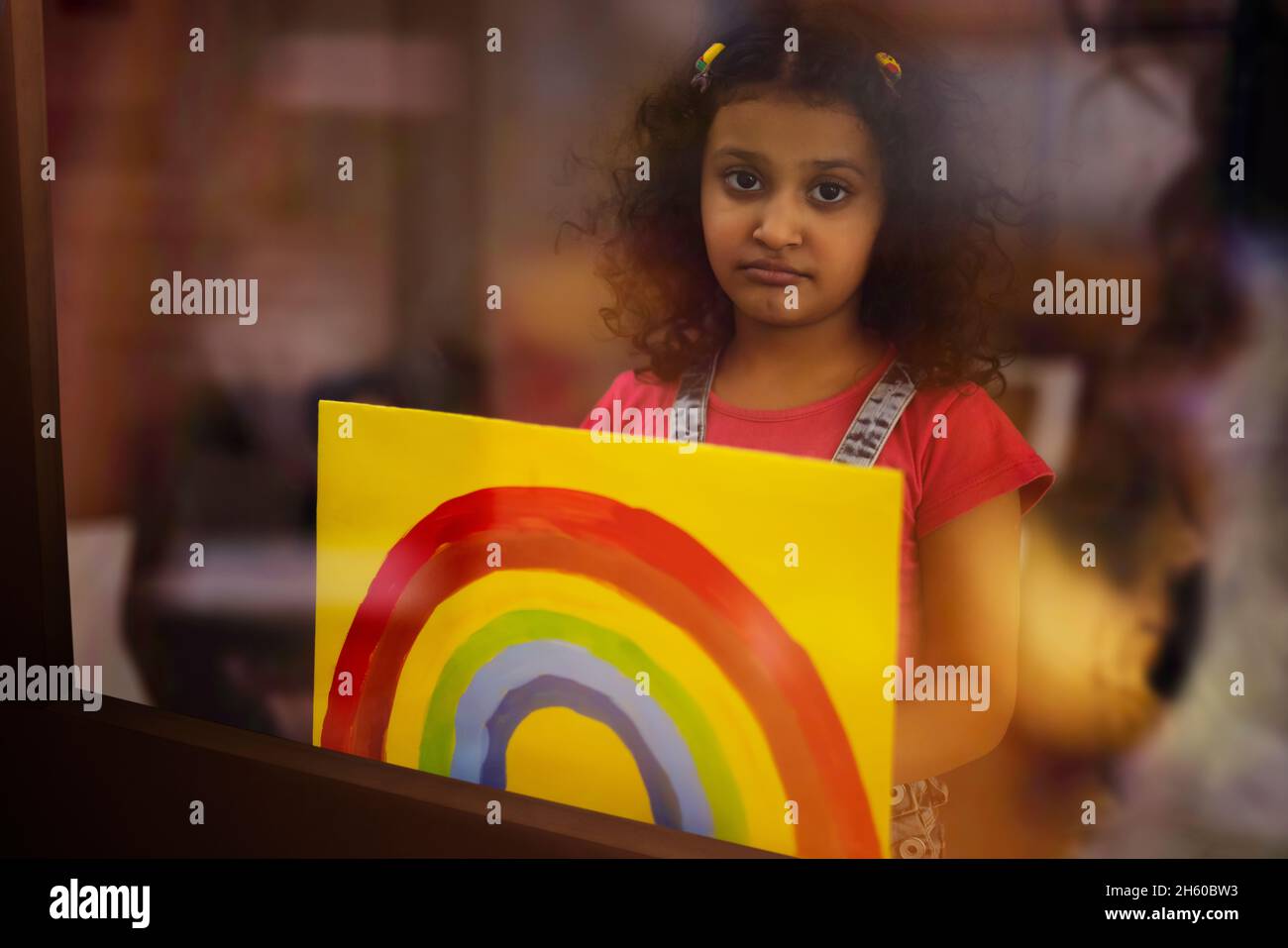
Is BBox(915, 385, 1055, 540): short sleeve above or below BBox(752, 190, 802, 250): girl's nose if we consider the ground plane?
below

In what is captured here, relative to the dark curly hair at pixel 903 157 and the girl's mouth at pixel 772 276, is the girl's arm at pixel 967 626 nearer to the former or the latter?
the dark curly hair at pixel 903 157

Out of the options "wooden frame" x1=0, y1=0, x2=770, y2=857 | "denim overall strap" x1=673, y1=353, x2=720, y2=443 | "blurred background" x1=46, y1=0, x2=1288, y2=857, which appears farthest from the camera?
"wooden frame" x1=0, y1=0, x2=770, y2=857

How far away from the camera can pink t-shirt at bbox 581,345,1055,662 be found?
87cm

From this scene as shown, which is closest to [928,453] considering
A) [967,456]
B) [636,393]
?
[967,456]

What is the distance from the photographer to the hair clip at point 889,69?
873 millimetres

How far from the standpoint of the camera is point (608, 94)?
97cm

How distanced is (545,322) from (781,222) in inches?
9.9

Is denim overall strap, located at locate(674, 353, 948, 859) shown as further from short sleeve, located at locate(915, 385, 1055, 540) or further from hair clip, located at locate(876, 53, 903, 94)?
hair clip, located at locate(876, 53, 903, 94)

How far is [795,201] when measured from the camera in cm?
87

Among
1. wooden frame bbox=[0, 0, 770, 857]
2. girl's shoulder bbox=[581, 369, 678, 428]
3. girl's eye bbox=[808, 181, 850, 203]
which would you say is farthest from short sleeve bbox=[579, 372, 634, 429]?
wooden frame bbox=[0, 0, 770, 857]

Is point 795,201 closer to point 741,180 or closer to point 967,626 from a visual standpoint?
point 741,180

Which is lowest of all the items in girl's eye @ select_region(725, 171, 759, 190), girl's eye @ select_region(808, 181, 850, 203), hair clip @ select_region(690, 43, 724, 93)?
girl's eye @ select_region(808, 181, 850, 203)

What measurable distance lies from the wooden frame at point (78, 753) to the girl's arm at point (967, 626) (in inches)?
16.7
